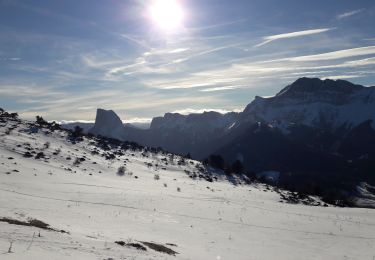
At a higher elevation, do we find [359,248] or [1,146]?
[1,146]

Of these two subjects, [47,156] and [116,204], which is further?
[47,156]

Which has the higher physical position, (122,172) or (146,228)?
(122,172)

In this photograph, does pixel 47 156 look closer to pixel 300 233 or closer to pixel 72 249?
pixel 300 233

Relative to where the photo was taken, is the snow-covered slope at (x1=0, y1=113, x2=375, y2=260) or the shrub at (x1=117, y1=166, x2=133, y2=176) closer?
the snow-covered slope at (x1=0, y1=113, x2=375, y2=260)

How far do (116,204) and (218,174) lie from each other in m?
78.6

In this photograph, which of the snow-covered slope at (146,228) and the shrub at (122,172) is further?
the shrub at (122,172)

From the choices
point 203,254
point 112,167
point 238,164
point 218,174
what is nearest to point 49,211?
point 203,254

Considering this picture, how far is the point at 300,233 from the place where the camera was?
3506cm

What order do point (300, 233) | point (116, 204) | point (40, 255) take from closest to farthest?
point (40, 255)
point (300, 233)
point (116, 204)

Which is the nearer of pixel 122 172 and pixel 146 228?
pixel 146 228

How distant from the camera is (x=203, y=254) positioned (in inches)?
904

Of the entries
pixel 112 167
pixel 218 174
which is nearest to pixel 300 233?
pixel 112 167

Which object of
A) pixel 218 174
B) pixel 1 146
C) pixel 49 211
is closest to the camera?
pixel 49 211

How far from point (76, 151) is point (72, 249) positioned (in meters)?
75.7
